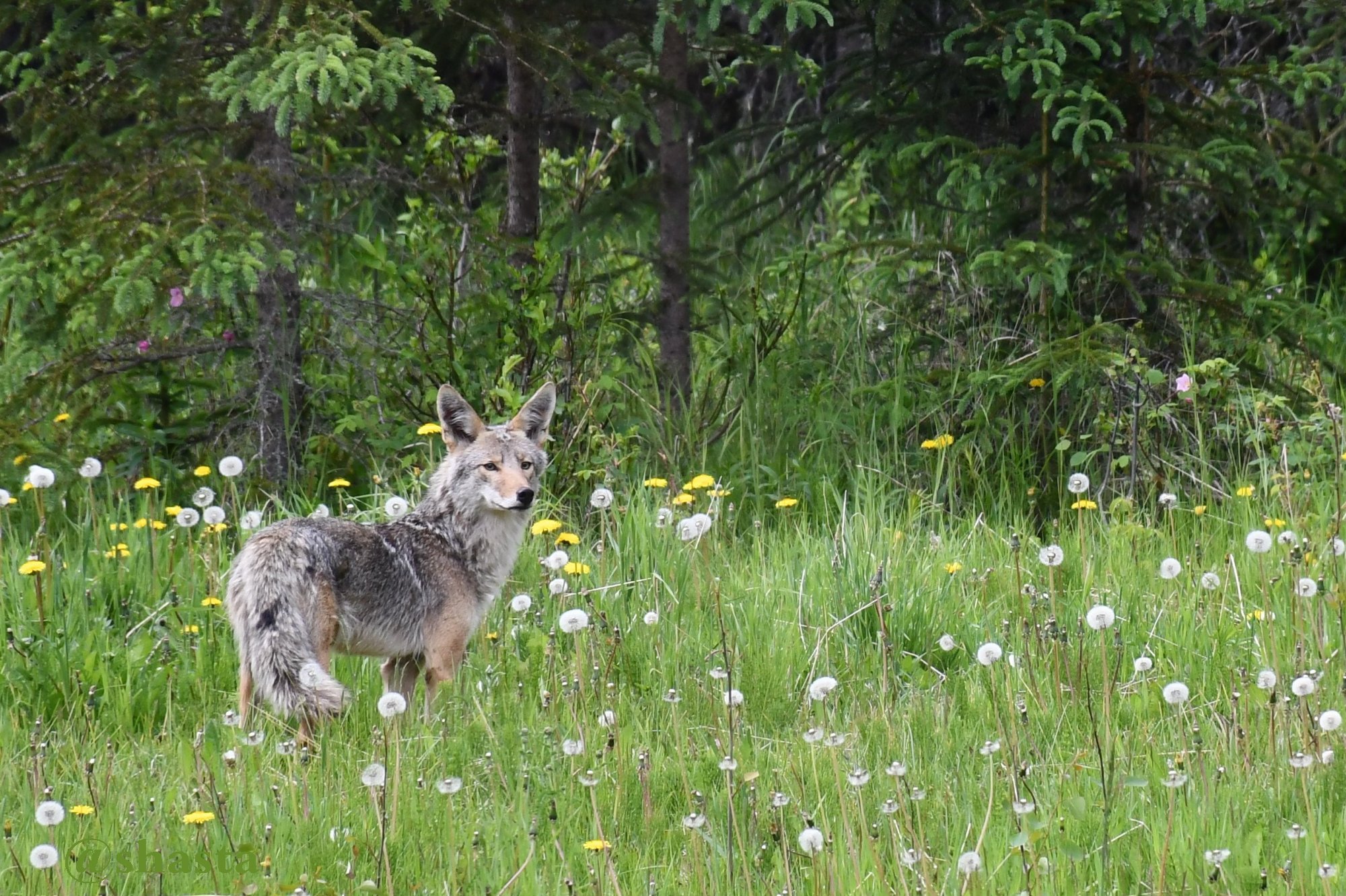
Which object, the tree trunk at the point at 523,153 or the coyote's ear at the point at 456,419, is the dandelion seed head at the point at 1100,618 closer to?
the coyote's ear at the point at 456,419

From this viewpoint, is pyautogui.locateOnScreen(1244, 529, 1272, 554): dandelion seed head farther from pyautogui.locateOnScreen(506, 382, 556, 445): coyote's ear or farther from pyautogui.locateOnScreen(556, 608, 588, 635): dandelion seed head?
pyautogui.locateOnScreen(506, 382, 556, 445): coyote's ear

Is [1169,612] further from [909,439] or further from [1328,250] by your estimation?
[1328,250]

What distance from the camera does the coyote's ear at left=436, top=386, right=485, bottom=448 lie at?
6023 mm

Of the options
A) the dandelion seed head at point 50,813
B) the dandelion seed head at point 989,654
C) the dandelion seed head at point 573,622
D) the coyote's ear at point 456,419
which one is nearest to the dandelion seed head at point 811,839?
the dandelion seed head at point 989,654

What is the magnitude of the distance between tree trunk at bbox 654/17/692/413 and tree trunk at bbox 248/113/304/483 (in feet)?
6.45

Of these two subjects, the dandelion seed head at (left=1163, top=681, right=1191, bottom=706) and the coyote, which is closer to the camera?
the dandelion seed head at (left=1163, top=681, right=1191, bottom=706)

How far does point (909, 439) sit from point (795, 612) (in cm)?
231

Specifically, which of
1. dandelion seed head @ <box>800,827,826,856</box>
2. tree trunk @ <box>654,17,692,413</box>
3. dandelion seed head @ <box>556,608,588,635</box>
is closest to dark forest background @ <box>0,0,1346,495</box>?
tree trunk @ <box>654,17,692,413</box>

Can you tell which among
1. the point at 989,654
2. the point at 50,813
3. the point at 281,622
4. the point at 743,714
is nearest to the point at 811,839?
the point at 989,654

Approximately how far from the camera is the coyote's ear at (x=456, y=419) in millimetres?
6023

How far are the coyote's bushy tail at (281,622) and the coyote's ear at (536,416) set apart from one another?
4.23 feet

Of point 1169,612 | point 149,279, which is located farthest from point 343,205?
point 1169,612

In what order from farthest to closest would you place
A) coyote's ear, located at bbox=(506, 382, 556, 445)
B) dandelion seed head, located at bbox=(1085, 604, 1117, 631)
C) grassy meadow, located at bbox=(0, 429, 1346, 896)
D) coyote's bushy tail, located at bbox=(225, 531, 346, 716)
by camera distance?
1. coyote's ear, located at bbox=(506, 382, 556, 445)
2. coyote's bushy tail, located at bbox=(225, 531, 346, 716)
3. dandelion seed head, located at bbox=(1085, 604, 1117, 631)
4. grassy meadow, located at bbox=(0, 429, 1346, 896)

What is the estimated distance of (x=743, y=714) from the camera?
495cm
